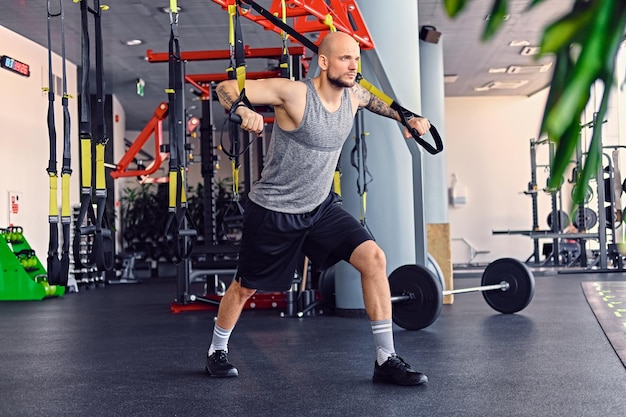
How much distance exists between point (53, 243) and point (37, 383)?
0.71 metres

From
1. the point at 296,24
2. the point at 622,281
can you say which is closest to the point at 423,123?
the point at 296,24

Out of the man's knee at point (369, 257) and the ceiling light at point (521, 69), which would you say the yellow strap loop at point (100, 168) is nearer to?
the man's knee at point (369, 257)

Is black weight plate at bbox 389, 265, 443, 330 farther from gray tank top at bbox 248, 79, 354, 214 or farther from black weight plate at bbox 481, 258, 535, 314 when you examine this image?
gray tank top at bbox 248, 79, 354, 214

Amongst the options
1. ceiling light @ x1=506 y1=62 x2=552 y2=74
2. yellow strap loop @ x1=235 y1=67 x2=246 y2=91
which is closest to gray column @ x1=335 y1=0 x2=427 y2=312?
yellow strap loop @ x1=235 y1=67 x2=246 y2=91

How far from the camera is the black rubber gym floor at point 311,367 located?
2.40 metres

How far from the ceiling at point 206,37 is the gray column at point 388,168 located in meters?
0.27

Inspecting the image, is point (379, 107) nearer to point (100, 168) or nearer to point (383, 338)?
point (383, 338)

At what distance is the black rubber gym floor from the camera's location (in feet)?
7.88

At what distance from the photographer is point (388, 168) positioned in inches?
196

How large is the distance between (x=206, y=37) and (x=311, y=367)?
6292 millimetres

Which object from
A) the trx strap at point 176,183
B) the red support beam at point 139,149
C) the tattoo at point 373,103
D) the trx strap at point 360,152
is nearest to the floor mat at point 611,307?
the tattoo at point 373,103

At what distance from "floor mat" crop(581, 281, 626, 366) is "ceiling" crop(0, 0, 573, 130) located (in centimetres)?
221

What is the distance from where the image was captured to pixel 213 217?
601cm

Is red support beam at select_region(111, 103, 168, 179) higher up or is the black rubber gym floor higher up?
red support beam at select_region(111, 103, 168, 179)
